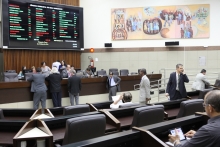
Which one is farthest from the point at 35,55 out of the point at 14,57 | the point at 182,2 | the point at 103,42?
the point at 182,2

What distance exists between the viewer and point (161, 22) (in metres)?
15.7

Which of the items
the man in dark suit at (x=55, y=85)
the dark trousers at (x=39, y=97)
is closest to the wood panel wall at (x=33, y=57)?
the man in dark suit at (x=55, y=85)

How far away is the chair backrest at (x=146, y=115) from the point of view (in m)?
3.39

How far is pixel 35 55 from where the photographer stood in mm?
14008

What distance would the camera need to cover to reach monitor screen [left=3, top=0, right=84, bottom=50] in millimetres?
12648

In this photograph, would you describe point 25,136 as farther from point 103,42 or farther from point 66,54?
point 103,42

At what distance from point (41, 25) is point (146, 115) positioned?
1137 cm

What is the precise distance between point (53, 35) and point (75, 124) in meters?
Answer: 11.9

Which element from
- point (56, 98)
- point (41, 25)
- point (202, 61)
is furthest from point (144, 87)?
point (202, 61)

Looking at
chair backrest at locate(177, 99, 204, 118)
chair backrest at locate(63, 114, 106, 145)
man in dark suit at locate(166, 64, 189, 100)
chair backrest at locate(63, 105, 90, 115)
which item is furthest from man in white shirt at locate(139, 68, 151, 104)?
chair backrest at locate(63, 114, 106, 145)

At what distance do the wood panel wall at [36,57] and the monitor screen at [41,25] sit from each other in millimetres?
428

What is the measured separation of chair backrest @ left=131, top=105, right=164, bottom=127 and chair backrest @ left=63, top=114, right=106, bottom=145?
Answer: 1.64 ft

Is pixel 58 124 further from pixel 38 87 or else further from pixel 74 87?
pixel 74 87

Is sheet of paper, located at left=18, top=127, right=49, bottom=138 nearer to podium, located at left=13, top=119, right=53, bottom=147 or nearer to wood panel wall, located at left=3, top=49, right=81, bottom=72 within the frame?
podium, located at left=13, top=119, right=53, bottom=147
